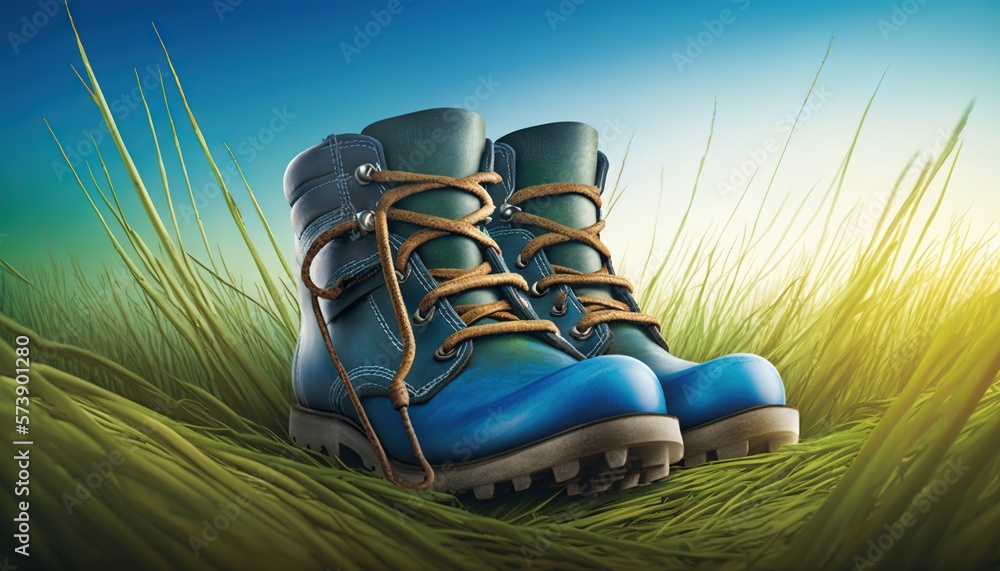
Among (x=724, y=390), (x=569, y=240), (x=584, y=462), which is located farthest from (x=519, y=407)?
(x=569, y=240)

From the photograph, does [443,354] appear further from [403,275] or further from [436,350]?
[403,275]

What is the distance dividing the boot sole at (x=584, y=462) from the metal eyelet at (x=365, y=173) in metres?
0.53

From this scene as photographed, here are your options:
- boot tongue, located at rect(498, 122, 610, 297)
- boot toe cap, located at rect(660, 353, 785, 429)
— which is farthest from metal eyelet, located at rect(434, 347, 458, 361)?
boot tongue, located at rect(498, 122, 610, 297)

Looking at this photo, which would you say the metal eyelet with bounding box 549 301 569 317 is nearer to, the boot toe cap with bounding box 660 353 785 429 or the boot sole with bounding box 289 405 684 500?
the boot toe cap with bounding box 660 353 785 429

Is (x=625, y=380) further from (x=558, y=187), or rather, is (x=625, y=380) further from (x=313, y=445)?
(x=558, y=187)

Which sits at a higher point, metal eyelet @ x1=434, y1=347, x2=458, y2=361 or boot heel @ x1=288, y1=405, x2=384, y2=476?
metal eyelet @ x1=434, y1=347, x2=458, y2=361

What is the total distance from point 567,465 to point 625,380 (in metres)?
0.14

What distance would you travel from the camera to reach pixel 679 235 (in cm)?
251

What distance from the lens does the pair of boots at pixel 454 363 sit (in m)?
1.03

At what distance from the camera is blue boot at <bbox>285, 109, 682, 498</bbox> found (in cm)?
102

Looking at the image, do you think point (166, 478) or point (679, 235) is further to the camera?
point (679, 235)

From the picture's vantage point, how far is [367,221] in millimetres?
1302

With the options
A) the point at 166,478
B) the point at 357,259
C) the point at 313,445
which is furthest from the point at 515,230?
the point at 166,478

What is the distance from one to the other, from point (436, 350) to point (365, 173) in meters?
0.35
